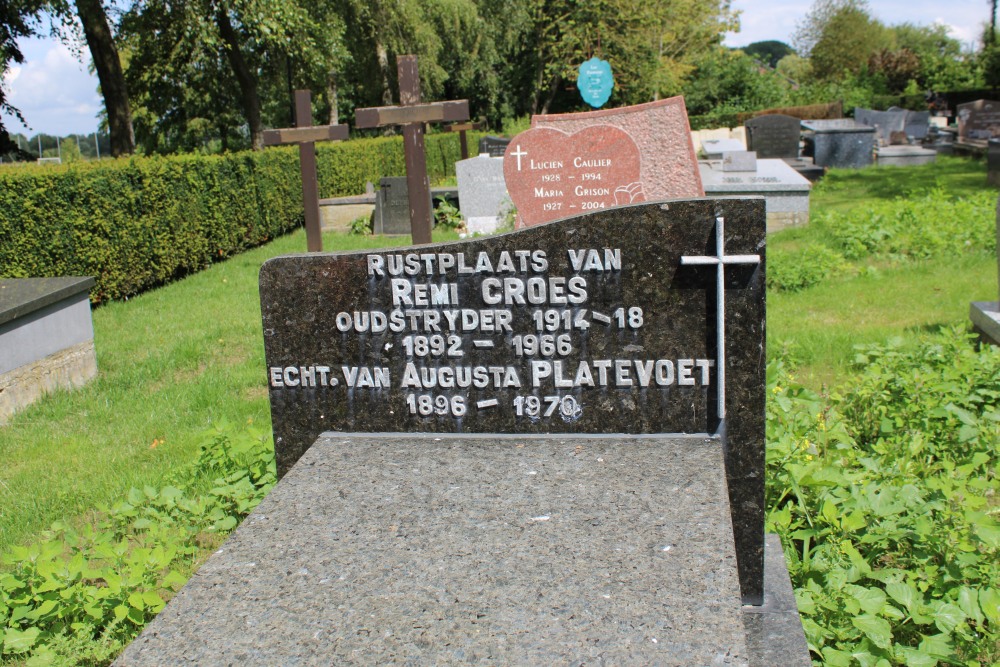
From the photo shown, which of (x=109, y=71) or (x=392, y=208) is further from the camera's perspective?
(x=109, y=71)

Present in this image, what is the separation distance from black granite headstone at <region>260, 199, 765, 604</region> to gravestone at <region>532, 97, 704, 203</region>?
16.2 feet

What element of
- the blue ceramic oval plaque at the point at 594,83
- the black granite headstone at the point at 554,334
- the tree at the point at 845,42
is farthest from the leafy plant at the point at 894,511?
the tree at the point at 845,42

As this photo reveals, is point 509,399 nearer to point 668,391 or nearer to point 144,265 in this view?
point 668,391

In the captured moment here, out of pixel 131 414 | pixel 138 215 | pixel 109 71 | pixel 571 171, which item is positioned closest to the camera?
pixel 131 414

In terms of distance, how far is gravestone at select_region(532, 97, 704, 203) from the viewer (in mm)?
7488

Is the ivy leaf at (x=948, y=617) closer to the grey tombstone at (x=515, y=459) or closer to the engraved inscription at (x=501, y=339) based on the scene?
the grey tombstone at (x=515, y=459)

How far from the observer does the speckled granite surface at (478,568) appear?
5.90 ft

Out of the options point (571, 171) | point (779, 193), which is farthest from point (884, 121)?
point (571, 171)

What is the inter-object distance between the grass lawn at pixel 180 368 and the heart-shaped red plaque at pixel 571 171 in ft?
5.15

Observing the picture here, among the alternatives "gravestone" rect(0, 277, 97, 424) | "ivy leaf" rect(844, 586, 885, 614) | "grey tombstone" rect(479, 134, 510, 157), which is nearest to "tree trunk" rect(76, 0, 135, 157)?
"grey tombstone" rect(479, 134, 510, 157)

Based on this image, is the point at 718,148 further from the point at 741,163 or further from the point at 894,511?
the point at 894,511

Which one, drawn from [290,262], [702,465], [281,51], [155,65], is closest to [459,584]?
[702,465]

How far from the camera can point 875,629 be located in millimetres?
2498

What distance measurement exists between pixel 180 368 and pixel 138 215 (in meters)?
4.84
